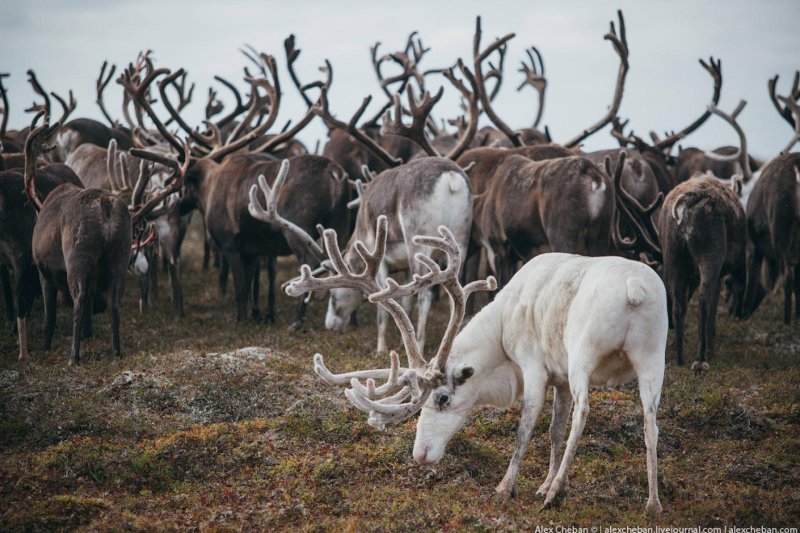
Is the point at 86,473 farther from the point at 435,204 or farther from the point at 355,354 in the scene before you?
the point at 435,204

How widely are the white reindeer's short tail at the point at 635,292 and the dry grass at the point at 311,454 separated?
1499mm

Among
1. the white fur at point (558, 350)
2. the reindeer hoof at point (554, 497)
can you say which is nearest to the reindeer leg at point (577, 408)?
the white fur at point (558, 350)

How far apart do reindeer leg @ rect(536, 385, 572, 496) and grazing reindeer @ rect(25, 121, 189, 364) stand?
18.3ft

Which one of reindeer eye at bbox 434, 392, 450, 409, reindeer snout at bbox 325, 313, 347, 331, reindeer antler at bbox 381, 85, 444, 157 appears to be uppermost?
reindeer antler at bbox 381, 85, 444, 157

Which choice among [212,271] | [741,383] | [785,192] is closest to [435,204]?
[741,383]

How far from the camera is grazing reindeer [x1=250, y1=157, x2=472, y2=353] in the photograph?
10703 millimetres

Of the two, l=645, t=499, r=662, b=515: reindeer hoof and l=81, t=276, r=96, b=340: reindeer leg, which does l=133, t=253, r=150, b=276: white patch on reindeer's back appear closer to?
l=81, t=276, r=96, b=340: reindeer leg

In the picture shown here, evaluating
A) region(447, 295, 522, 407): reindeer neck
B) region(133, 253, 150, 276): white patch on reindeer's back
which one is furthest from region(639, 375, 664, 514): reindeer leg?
region(133, 253, 150, 276): white patch on reindeer's back

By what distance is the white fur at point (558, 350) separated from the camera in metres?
6.06

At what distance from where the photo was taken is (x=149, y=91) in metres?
17.1

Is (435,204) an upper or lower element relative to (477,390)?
upper

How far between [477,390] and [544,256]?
1.13m

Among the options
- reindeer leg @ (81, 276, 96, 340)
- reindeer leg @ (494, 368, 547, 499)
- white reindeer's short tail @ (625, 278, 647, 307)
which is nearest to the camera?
white reindeer's short tail @ (625, 278, 647, 307)

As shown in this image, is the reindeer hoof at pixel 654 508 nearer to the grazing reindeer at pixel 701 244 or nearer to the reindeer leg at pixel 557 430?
the reindeer leg at pixel 557 430
